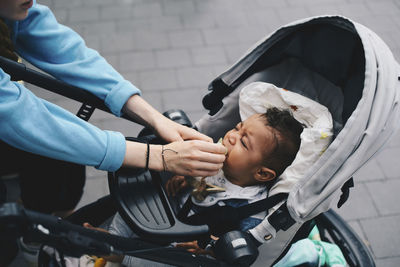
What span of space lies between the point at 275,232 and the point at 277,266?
0.65m

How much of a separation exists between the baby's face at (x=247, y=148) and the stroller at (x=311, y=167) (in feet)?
0.59

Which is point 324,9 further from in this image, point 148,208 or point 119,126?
point 148,208

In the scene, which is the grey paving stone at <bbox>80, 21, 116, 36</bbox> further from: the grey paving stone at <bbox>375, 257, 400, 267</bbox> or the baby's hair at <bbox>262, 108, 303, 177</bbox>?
the grey paving stone at <bbox>375, 257, 400, 267</bbox>

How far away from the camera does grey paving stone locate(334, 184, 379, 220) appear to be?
2.53m

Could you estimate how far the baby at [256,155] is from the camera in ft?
5.26

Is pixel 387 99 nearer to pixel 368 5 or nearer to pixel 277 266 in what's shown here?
pixel 277 266

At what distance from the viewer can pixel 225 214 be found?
58.6 inches

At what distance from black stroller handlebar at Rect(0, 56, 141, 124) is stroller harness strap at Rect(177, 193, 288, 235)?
23.8 inches

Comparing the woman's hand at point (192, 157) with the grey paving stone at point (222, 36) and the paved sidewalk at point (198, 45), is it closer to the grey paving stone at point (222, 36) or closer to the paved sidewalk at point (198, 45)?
the paved sidewalk at point (198, 45)

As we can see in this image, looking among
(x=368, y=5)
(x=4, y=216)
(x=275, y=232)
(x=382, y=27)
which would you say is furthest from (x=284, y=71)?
(x=368, y=5)

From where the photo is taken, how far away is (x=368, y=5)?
4.12 meters

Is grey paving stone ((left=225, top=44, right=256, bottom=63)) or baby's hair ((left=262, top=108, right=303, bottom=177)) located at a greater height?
baby's hair ((left=262, top=108, right=303, bottom=177))

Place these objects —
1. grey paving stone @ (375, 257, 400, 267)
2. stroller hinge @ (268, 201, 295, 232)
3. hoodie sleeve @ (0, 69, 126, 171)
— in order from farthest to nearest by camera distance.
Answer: grey paving stone @ (375, 257, 400, 267) < stroller hinge @ (268, 201, 295, 232) < hoodie sleeve @ (0, 69, 126, 171)

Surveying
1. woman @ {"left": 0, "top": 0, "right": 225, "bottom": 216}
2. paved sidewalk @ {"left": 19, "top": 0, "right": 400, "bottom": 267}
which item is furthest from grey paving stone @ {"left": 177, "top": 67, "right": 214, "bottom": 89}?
woman @ {"left": 0, "top": 0, "right": 225, "bottom": 216}
